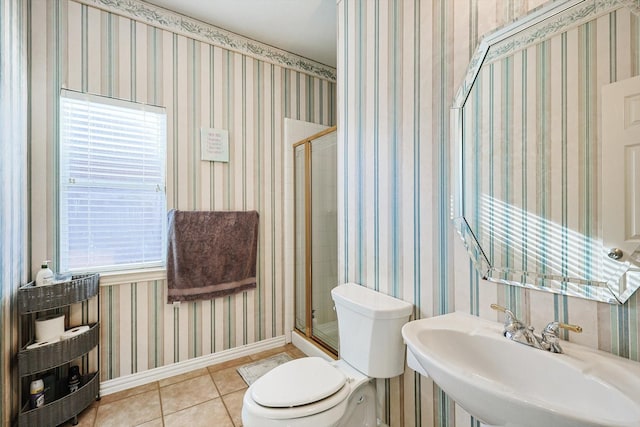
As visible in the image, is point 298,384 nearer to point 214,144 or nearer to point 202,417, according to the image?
point 202,417

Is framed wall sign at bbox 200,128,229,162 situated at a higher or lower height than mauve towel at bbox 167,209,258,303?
higher

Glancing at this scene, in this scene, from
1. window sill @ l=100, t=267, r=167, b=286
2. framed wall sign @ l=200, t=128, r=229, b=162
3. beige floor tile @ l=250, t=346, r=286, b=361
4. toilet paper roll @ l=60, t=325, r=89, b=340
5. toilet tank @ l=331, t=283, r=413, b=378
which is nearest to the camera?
toilet tank @ l=331, t=283, r=413, b=378

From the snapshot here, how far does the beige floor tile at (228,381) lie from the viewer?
2.01 metres

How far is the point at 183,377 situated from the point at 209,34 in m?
2.54

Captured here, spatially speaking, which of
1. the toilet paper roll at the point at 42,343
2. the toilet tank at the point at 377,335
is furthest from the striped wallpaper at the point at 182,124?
the toilet tank at the point at 377,335

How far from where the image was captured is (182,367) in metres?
2.21

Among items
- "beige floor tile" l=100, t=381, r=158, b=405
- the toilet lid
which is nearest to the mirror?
the toilet lid

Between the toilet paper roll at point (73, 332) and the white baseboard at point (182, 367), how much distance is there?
45 cm

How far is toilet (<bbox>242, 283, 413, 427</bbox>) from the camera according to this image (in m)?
1.17

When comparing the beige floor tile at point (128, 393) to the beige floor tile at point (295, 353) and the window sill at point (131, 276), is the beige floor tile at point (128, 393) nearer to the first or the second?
the window sill at point (131, 276)

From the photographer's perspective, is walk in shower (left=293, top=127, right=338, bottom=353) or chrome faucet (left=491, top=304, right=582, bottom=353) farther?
walk in shower (left=293, top=127, right=338, bottom=353)

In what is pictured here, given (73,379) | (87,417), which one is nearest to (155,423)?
(87,417)

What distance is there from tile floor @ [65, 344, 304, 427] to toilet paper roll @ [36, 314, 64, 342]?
0.51 meters

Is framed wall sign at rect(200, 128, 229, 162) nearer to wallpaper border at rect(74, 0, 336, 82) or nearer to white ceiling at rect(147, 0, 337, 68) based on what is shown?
wallpaper border at rect(74, 0, 336, 82)
